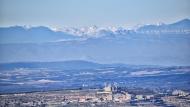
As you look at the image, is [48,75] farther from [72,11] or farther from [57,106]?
[72,11]

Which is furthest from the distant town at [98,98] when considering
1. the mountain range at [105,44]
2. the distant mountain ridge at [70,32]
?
the distant mountain ridge at [70,32]

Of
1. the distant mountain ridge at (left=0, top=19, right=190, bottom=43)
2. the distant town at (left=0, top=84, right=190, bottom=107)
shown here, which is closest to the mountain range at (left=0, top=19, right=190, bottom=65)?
the distant mountain ridge at (left=0, top=19, right=190, bottom=43)

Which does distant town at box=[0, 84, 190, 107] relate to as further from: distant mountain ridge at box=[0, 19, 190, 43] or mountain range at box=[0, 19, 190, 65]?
distant mountain ridge at box=[0, 19, 190, 43]

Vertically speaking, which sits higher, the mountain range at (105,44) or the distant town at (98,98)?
the mountain range at (105,44)

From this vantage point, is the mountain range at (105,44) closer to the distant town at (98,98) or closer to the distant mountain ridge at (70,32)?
the distant mountain ridge at (70,32)

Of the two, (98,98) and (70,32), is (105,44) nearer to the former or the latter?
(70,32)

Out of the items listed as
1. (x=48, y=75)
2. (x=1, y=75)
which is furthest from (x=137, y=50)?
(x=1, y=75)
